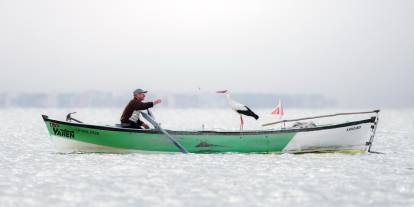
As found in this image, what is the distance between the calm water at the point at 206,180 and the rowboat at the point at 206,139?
34 cm

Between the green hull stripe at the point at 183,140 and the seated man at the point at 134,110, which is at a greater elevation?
the seated man at the point at 134,110

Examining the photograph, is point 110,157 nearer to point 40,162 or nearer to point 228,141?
point 40,162

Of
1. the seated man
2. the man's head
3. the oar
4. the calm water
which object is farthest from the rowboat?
the man's head

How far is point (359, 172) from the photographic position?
17875 mm

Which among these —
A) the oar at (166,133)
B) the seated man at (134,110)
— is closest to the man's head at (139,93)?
the seated man at (134,110)

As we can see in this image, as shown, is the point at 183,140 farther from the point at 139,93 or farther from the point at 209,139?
the point at 139,93

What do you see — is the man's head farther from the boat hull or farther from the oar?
the boat hull

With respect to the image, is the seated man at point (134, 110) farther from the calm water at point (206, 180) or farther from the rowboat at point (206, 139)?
the calm water at point (206, 180)

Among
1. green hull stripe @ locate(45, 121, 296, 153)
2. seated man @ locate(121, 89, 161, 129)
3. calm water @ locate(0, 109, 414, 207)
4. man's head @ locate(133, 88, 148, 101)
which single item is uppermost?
man's head @ locate(133, 88, 148, 101)

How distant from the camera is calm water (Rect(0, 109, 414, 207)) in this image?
12.9m

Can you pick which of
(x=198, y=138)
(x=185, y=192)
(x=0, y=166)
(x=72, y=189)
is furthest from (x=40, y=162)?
(x=185, y=192)

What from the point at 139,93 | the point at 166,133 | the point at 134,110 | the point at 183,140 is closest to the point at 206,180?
the point at 166,133

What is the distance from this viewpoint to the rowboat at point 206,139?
21516 millimetres

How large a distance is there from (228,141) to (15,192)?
9.57m
